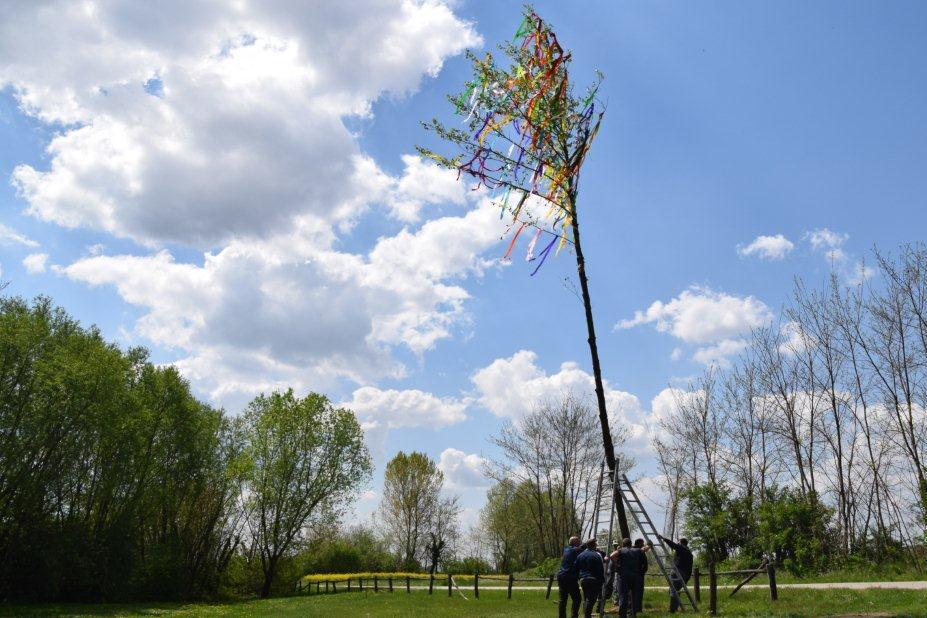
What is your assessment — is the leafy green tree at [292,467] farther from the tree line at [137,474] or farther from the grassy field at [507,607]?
the grassy field at [507,607]

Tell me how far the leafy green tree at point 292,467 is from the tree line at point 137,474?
0.08 metres

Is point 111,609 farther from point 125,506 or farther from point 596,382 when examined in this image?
point 596,382

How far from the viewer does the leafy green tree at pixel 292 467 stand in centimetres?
4138

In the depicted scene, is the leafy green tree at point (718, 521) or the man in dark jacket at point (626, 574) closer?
the man in dark jacket at point (626, 574)

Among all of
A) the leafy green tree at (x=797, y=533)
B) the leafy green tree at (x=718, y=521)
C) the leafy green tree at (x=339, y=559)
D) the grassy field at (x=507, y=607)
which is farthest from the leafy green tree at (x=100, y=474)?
the leafy green tree at (x=797, y=533)

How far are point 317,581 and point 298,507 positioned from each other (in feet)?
15.8

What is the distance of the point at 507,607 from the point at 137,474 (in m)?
24.7

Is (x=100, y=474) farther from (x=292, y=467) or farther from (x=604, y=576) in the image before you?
(x=604, y=576)

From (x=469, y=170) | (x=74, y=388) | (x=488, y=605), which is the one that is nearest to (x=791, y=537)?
(x=488, y=605)

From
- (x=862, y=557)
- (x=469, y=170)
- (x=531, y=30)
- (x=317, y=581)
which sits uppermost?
(x=531, y=30)

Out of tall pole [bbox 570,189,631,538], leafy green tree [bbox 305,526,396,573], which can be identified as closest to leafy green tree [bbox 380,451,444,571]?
leafy green tree [bbox 305,526,396,573]

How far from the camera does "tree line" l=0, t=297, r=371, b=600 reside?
2723 cm

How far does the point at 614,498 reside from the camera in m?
15.3

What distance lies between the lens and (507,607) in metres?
21.1
